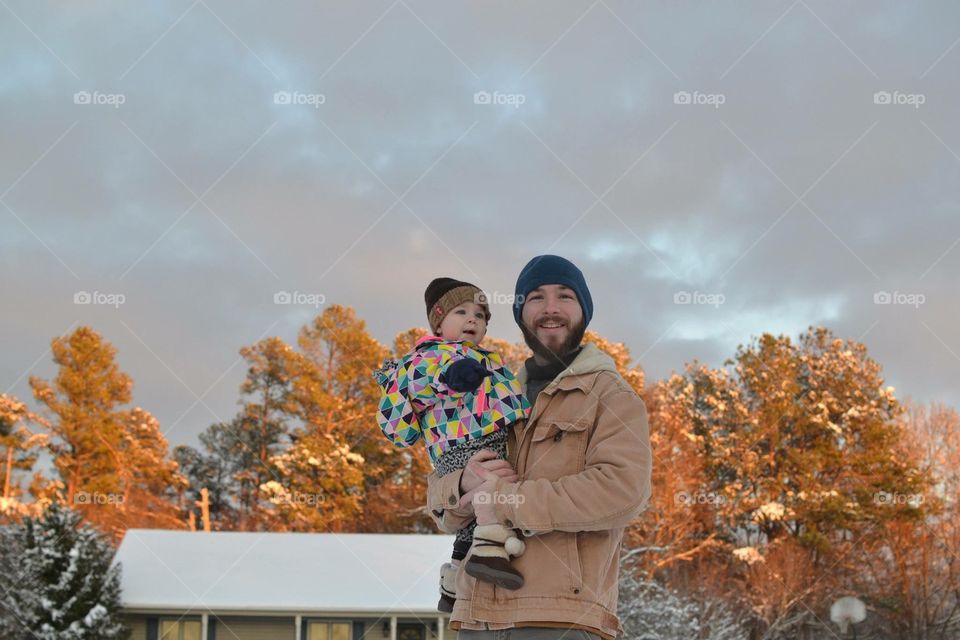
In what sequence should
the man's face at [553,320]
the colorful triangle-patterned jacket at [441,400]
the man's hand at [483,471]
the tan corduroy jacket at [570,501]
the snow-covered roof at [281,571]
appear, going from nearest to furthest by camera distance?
the tan corduroy jacket at [570,501] < the man's hand at [483,471] < the colorful triangle-patterned jacket at [441,400] < the man's face at [553,320] < the snow-covered roof at [281,571]

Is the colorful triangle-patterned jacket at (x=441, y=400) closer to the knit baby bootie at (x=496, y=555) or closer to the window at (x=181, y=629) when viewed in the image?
the knit baby bootie at (x=496, y=555)

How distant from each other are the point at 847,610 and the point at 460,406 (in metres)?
27.5

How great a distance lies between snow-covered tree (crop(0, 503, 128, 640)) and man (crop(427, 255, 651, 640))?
1847cm

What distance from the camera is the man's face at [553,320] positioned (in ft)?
10.6

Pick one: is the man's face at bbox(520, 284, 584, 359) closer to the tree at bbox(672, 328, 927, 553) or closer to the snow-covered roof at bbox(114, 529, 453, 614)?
the snow-covered roof at bbox(114, 529, 453, 614)

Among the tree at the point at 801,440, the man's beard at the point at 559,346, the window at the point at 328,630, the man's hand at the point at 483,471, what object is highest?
the tree at the point at 801,440

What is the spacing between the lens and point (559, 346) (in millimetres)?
3240

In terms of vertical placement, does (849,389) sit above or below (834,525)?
above

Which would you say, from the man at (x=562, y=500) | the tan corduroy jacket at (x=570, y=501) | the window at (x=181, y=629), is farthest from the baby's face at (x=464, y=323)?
the window at (x=181, y=629)

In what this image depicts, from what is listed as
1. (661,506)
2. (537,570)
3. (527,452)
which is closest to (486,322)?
(527,452)

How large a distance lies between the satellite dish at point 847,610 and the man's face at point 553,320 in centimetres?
2718

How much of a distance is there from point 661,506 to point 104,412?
61.9 feet

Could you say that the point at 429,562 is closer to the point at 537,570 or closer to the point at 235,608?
the point at 235,608

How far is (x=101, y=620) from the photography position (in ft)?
63.6
